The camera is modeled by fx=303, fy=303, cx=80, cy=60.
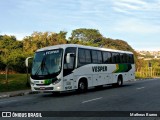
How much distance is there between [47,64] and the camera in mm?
18312

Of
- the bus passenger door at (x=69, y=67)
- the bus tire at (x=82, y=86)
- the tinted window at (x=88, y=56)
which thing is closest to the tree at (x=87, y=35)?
the tinted window at (x=88, y=56)

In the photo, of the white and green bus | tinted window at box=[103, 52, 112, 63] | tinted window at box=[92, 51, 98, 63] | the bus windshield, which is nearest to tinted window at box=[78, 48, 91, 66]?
the white and green bus

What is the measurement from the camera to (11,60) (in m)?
28.3

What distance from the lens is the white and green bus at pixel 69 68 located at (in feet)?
59.2

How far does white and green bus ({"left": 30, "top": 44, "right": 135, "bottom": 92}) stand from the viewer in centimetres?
1803

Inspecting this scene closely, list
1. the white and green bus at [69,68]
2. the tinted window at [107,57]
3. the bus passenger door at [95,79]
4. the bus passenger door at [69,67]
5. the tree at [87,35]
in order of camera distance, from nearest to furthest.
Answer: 1. the white and green bus at [69,68]
2. the bus passenger door at [69,67]
3. the bus passenger door at [95,79]
4. the tinted window at [107,57]
5. the tree at [87,35]

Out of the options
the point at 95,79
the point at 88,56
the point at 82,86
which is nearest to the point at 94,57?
the point at 88,56

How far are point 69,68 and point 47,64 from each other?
1.43 meters

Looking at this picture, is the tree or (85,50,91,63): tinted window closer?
(85,50,91,63): tinted window

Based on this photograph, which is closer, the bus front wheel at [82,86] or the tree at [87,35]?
the bus front wheel at [82,86]

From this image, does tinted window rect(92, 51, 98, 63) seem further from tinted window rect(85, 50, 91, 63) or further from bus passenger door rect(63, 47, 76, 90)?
bus passenger door rect(63, 47, 76, 90)

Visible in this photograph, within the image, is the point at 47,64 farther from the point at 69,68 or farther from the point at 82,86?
the point at 82,86

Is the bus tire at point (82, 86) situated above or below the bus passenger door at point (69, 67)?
below

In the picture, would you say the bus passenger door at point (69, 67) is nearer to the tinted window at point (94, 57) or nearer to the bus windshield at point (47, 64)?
the bus windshield at point (47, 64)
